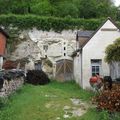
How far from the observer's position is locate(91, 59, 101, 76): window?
96.9 ft

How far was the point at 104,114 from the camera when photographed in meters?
17.7

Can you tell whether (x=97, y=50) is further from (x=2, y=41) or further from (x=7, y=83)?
(x=7, y=83)

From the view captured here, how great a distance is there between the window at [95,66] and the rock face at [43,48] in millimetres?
8433

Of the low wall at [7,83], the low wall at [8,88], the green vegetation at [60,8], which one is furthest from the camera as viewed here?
the green vegetation at [60,8]

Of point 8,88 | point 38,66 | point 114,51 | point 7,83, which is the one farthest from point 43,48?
point 7,83

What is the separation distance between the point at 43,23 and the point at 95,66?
10806 mm

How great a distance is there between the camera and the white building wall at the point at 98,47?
29266 mm

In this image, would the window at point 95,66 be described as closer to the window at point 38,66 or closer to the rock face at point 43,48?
the rock face at point 43,48

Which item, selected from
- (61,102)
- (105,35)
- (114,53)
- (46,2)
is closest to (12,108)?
(61,102)

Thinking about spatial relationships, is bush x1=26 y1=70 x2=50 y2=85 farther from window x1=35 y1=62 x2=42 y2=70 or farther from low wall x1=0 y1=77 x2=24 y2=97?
low wall x1=0 y1=77 x2=24 y2=97

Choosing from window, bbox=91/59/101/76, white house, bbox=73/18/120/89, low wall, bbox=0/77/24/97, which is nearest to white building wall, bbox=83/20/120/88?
white house, bbox=73/18/120/89

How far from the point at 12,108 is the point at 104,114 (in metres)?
4.50

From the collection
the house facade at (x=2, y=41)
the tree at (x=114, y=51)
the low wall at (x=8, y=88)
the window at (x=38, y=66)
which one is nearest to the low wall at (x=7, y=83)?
the low wall at (x=8, y=88)

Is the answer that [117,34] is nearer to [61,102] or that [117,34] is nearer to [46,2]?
[61,102]
